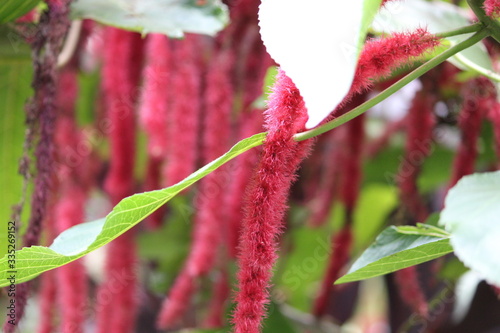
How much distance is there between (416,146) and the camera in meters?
0.71

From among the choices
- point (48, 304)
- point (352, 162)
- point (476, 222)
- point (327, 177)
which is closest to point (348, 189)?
point (352, 162)

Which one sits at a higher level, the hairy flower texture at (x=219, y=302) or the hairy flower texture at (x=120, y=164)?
the hairy flower texture at (x=120, y=164)

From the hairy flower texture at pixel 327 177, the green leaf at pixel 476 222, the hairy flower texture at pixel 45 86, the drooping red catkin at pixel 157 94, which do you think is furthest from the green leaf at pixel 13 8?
the hairy flower texture at pixel 327 177

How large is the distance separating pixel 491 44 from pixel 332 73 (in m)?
0.47

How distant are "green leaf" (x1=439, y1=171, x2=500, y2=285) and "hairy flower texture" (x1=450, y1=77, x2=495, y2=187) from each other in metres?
0.29

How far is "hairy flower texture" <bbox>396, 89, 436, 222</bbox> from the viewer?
711 mm

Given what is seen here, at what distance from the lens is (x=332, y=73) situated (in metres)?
0.29

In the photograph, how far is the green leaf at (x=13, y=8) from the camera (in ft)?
1.68

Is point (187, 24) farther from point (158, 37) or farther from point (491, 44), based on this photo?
point (491, 44)

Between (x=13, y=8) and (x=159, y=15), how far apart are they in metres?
0.14

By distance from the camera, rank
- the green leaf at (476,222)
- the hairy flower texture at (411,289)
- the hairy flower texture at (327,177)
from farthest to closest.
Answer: the hairy flower texture at (327,177)
the hairy flower texture at (411,289)
the green leaf at (476,222)

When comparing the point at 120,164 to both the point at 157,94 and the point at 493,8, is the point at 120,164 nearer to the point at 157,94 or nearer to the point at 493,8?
the point at 157,94

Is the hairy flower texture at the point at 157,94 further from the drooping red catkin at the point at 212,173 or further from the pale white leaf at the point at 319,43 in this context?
the pale white leaf at the point at 319,43

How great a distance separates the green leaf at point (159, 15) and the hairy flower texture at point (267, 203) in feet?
0.80
